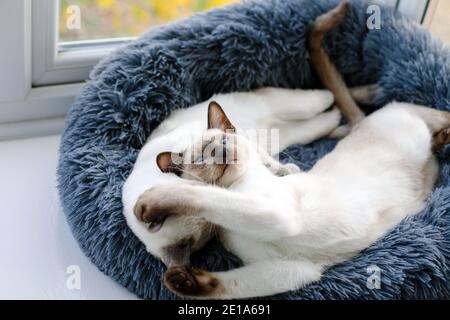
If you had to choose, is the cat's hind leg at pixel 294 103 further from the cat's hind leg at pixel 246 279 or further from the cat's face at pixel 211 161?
the cat's hind leg at pixel 246 279

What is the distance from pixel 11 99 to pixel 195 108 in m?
0.44

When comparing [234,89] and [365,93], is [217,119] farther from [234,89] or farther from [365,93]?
[365,93]

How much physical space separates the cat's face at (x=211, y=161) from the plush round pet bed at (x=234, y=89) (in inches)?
5.3

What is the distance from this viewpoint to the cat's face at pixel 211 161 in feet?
4.05

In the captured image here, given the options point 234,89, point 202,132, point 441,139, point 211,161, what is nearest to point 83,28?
point 234,89

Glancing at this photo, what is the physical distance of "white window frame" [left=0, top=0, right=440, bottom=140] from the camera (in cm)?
152

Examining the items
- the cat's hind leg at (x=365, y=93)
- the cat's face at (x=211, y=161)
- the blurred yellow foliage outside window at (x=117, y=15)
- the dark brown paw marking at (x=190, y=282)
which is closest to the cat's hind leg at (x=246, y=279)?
the dark brown paw marking at (x=190, y=282)

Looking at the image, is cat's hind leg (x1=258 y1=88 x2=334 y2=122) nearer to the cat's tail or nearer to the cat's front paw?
the cat's tail

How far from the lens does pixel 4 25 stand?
1485 mm

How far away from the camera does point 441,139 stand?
1.49m

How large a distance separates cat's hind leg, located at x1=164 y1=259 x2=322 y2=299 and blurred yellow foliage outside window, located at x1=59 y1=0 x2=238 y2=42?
2.43 ft
